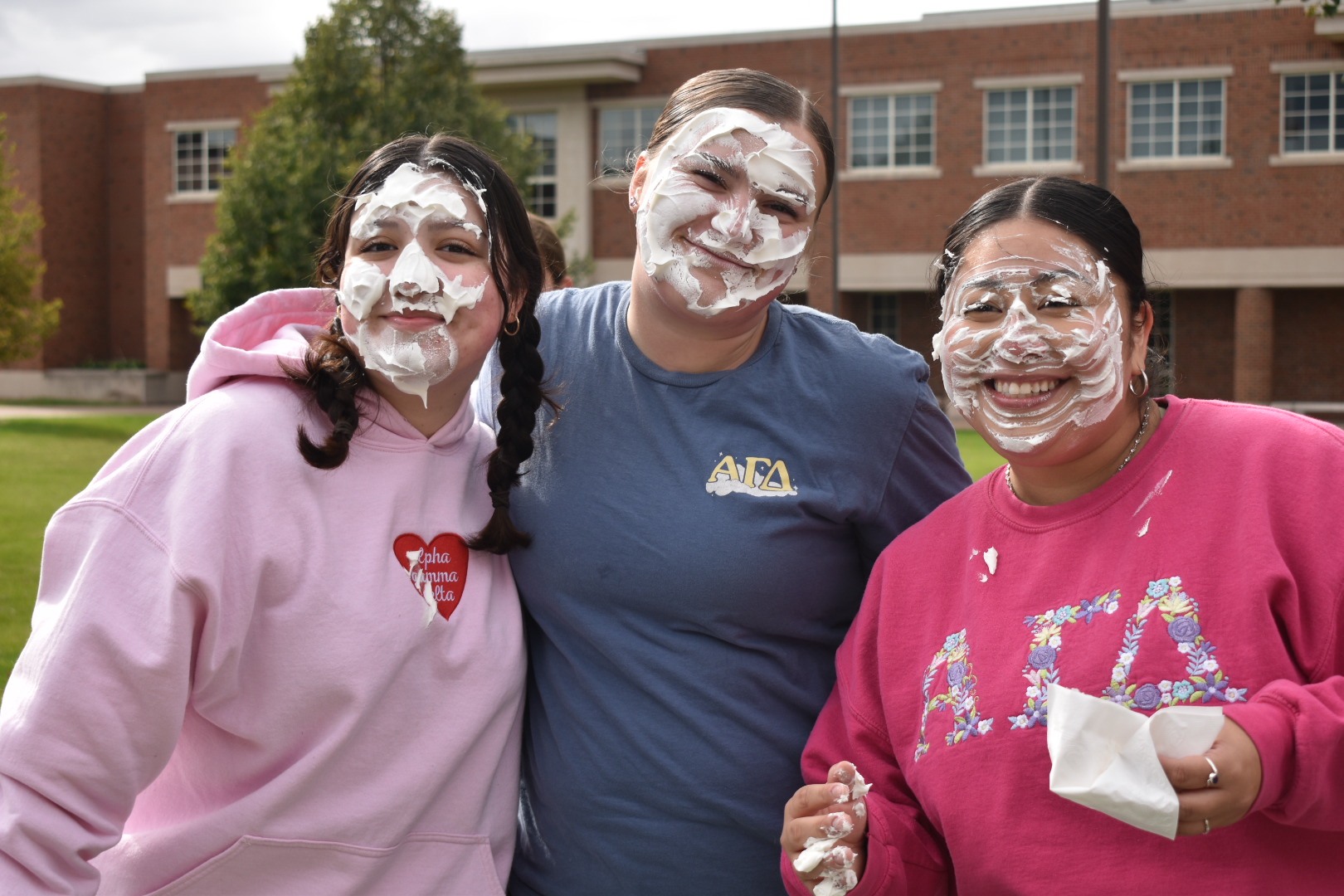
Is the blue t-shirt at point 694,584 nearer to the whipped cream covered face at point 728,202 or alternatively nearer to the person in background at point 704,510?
Result: the person in background at point 704,510

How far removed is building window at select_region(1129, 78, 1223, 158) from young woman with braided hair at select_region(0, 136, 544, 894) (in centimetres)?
2272

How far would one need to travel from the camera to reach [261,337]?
7.98ft

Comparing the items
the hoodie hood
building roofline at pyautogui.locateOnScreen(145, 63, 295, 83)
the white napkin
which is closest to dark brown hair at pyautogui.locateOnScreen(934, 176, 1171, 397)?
the white napkin

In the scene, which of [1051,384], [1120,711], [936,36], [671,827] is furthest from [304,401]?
[936,36]

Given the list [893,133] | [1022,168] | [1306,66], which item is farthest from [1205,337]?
[893,133]

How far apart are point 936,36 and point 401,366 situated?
23585 millimetres

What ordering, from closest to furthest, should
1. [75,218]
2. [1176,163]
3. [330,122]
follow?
[330,122], [1176,163], [75,218]

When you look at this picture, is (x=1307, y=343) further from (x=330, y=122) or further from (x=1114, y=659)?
(x=1114, y=659)

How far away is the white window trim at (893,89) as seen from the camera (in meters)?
23.8

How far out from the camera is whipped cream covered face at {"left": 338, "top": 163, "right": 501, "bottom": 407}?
7.65ft

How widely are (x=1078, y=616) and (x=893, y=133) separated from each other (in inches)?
926

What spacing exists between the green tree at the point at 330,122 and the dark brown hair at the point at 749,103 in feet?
55.5

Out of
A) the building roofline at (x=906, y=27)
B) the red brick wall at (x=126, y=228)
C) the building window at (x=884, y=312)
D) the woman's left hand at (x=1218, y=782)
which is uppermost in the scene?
the building roofline at (x=906, y=27)

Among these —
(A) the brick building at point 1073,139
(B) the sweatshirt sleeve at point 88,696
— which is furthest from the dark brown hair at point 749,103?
(A) the brick building at point 1073,139
